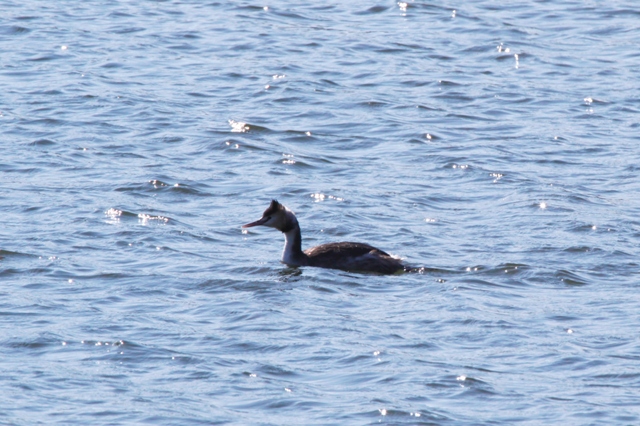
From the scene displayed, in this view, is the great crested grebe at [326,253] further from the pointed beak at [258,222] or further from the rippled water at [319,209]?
the rippled water at [319,209]

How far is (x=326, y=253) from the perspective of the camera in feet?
48.2

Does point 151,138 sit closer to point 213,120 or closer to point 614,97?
point 213,120

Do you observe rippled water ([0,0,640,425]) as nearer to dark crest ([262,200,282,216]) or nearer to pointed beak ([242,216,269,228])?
pointed beak ([242,216,269,228])

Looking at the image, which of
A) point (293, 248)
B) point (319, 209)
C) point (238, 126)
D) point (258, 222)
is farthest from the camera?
point (238, 126)

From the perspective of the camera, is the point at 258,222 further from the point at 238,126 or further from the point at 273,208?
the point at 238,126

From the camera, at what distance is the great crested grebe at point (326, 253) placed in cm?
1429

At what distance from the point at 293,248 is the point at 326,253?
0.42m

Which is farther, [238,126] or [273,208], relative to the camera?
[238,126]

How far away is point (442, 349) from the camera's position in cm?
1156

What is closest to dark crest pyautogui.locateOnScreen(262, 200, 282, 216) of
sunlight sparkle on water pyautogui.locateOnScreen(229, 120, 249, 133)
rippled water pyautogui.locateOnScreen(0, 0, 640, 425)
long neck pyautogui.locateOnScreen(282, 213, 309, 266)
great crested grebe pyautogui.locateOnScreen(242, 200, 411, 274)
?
great crested grebe pyautogui.locateOnScreen(242, 200, 411, 274)

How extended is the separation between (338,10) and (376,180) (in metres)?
11.9

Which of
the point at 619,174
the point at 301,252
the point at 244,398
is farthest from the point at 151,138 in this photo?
the point at 244,398

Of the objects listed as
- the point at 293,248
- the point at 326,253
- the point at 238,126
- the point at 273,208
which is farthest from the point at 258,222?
the point at 238,126

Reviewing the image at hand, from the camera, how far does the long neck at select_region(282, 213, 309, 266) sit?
14.8 meters
